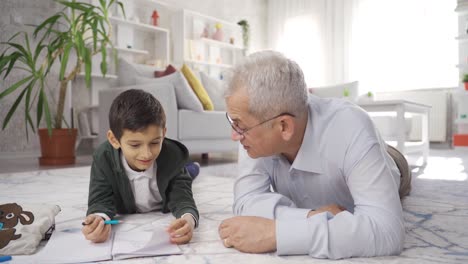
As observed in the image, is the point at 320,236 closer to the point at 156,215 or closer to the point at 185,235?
the point at 185,235

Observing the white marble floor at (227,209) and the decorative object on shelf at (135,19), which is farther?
the decorative object on shelf at (135,19)

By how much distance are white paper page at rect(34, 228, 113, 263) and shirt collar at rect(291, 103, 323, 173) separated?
52 centimetres

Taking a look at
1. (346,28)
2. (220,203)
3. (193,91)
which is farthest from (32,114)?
(346,28)

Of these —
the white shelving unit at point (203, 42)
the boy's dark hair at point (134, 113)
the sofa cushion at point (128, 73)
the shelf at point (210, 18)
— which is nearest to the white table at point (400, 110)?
Answer: the sofa cushion at point (128, 73)

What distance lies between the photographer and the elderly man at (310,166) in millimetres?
869

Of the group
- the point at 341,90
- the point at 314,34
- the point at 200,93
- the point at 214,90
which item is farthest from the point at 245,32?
the point at 200,93

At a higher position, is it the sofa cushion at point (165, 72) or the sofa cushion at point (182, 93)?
the sofa cushion at point (165, 72)

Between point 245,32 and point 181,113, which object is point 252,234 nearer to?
point 181,113

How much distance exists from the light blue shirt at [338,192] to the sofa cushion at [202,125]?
6.88 feet

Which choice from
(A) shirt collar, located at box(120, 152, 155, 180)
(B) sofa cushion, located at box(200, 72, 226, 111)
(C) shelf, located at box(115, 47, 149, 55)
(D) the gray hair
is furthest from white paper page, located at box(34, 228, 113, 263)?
(C) shelf, located at box(115, 47, 149, 55)

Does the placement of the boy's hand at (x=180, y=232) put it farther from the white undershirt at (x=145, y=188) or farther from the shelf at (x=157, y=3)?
the shelf at (x=157, y=3)

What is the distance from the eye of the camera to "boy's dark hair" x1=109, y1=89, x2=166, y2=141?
3.93 ft

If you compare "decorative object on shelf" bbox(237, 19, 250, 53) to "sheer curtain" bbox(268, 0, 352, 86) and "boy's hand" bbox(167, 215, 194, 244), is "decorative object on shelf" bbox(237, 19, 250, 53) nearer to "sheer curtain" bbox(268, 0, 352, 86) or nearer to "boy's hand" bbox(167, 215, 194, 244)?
"sheer curtain" bbox(268, 0, 352, 86)

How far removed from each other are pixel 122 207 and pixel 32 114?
3348 millimetres
